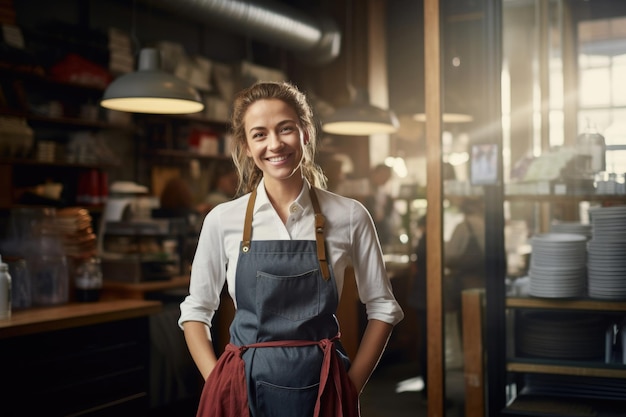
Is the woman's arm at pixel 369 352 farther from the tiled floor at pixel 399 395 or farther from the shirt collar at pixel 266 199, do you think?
the tiled floor at pixel 399 395

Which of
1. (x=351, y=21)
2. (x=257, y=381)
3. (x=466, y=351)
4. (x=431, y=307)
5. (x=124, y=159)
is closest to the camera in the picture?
(x=257, y=381)

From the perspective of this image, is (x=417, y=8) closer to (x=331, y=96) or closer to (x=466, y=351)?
(x=331, y=96)

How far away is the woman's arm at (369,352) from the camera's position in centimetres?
187

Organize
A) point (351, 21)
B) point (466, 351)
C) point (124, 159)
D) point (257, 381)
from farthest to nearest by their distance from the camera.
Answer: point (351, 21)
point (124, 159)
point (466, 351)
point (257, 381)

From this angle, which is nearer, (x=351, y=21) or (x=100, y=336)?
(x=100, y=336)

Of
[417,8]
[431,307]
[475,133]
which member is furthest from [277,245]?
[417,8]

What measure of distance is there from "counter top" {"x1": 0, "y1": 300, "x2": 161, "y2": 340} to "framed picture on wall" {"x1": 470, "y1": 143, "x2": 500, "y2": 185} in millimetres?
1882

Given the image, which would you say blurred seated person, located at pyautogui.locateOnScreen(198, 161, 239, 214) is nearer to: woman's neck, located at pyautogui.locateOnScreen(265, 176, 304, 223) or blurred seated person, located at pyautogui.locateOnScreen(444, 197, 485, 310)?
blurred seated person, located at pyautogui.locateOnScreen(444, 197, 485, 310)

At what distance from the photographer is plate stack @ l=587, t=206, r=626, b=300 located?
304 centimetres

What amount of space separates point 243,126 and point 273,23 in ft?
18.7

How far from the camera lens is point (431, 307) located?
10.2 feet

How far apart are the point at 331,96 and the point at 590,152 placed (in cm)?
666

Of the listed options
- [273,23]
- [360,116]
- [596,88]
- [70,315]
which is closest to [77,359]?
[70,315]

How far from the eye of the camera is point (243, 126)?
1.94 m
